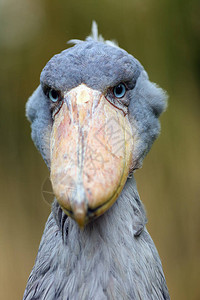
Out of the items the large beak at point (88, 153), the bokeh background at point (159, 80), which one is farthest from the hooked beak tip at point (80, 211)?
the bokeh background at point (159, 80)

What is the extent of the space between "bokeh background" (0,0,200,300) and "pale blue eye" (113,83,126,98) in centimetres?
240

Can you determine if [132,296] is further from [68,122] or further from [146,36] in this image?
[146,36]

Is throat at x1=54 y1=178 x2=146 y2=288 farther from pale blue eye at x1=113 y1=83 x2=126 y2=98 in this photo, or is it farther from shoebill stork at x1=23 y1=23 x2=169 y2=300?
pale blue eye at x1=113 y1=83 x2=126 y2=98

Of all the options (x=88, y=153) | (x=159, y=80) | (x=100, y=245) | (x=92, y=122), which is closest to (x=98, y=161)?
(x=88, y=153)

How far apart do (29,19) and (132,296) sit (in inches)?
125

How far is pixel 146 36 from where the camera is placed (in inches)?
151

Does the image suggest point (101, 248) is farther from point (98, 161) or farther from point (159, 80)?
point (159, 80)

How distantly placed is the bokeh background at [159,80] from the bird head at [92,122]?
7.38 ft

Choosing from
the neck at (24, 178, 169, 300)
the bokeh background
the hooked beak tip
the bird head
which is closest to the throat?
the neck at (24, 178, 169, 300)

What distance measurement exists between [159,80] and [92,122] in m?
2.71

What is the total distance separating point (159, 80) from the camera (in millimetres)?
3844

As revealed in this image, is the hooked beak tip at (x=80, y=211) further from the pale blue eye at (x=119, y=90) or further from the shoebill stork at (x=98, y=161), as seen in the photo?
the pale blue eye at (x=119, y=90)

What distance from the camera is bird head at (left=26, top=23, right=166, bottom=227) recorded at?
1083 millimetres
